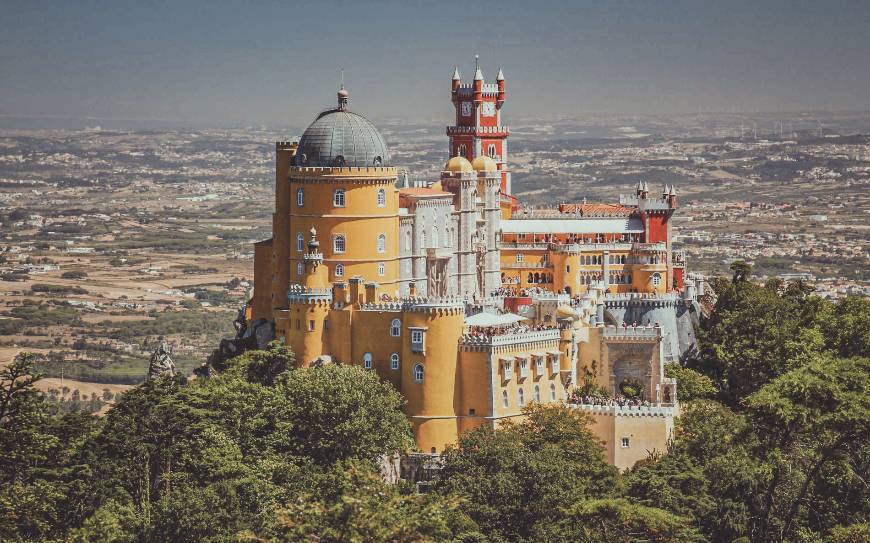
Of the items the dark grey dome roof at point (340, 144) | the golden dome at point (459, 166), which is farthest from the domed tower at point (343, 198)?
the golden dome at point (459, 166)

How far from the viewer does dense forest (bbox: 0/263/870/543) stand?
7606 cm

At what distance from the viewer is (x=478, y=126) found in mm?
135250

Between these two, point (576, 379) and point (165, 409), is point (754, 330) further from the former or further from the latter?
point (165, 409)

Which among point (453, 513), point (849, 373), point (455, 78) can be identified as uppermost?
point (455, 78)

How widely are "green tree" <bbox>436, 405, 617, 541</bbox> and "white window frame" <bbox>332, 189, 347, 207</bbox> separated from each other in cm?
1966

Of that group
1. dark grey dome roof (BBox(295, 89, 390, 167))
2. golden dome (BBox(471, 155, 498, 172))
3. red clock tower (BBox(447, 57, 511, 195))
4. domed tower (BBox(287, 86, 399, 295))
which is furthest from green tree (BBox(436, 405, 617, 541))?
red clock tower (BBox(447, 57, 511, 195))

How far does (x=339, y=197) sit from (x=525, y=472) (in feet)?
86.0

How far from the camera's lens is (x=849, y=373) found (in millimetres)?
84000

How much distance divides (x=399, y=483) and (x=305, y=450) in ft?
23.6

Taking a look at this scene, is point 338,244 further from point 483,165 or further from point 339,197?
point 483,165

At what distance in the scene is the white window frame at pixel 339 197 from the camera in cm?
10700

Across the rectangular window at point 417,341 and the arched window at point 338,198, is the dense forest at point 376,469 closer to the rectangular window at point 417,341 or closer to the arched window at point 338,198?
the rectangular window at point 417,341

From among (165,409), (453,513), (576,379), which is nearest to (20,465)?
(165,409)

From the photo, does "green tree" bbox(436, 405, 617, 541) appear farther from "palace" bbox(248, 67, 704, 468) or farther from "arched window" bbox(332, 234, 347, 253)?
"arched window" bbox(332, 234, 347, 253)
